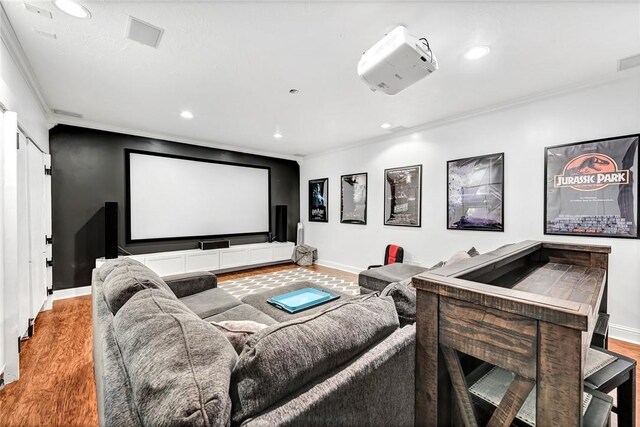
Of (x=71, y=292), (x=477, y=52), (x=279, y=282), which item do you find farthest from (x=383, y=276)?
(x=71, y=292)

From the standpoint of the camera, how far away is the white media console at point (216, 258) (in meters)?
4.47

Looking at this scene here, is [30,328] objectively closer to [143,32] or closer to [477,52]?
[143,32]

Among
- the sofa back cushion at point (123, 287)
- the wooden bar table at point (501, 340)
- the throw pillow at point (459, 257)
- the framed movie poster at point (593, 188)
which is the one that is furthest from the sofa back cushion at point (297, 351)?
the framed movie poster at point (593, 188)

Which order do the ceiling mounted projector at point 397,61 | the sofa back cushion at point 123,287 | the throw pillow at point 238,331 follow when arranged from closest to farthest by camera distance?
the throw pillow at point 238,331, the sofa back cushion at point 123,287, the ceiling mounted projector at point 397,61

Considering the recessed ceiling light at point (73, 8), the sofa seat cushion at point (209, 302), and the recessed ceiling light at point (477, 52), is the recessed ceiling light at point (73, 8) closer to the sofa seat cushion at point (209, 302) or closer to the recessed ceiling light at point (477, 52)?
the sofa seat cushion at point (209, 302)

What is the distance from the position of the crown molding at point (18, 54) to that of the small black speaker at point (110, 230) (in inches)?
58.2

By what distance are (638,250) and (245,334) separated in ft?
12.1

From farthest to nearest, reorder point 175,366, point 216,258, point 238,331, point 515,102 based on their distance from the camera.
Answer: point 216,258 < point 515,102 < point 238,331 < point 175,366

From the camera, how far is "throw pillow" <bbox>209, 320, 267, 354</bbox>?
106cm

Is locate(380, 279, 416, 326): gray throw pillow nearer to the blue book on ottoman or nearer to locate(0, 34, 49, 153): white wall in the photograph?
the blue book on ottoman

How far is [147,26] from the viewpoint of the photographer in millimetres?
1936

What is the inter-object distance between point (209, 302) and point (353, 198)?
3654 millimetres

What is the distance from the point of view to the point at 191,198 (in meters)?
5.09

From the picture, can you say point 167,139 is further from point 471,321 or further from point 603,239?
point 603,239
